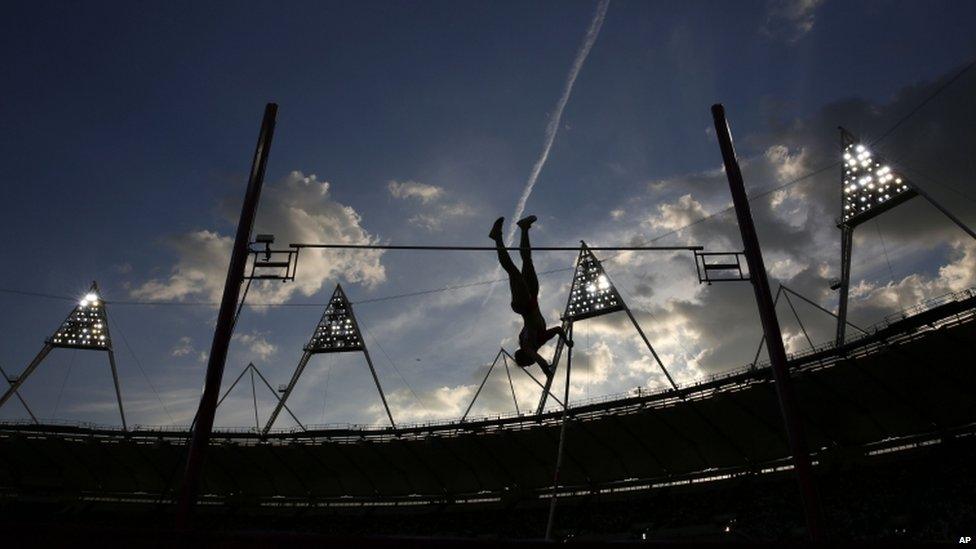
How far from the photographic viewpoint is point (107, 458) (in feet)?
131

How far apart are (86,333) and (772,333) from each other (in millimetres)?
48437

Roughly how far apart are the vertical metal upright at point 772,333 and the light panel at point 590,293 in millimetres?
21192

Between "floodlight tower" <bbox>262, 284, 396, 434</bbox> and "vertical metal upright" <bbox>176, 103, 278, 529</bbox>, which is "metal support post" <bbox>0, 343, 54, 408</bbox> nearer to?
"floodlight tower" <bbox>262, 284, 396, 434</bbox>

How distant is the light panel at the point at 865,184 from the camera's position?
27.0m

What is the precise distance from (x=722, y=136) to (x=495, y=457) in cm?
2925

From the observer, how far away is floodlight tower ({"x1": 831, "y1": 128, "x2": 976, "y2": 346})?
87.3 feet

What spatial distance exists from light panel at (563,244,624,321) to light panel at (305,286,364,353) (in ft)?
49.1

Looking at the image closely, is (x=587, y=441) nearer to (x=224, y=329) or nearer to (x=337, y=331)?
(x=337, y=331)

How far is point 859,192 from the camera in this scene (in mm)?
27922

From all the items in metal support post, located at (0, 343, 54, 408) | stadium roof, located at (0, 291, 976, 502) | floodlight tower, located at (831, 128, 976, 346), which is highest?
floodlight tower, located at (831, 128, 976, 346)

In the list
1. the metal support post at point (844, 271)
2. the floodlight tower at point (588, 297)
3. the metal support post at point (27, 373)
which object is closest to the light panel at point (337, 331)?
the floodlight tower at point (588, 297)

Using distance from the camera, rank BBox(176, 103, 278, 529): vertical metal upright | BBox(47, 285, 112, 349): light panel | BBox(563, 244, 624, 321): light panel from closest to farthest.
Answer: BBox(176, 103, 278, 529): vertical metal upright → BBox(563, 244, 624, 321): light panel → BBox(47, 285, 112, 349): light panel

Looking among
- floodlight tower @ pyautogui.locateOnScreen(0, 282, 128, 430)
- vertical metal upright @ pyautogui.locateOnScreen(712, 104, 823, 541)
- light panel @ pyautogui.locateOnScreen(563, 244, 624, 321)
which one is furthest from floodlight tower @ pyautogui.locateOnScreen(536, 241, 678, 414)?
floodlight tower @ pyautogui.locateOnScreen(0, 282, 128, 430)

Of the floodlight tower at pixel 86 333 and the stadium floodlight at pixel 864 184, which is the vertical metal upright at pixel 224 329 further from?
the floodlight tower at pixel 86 333
